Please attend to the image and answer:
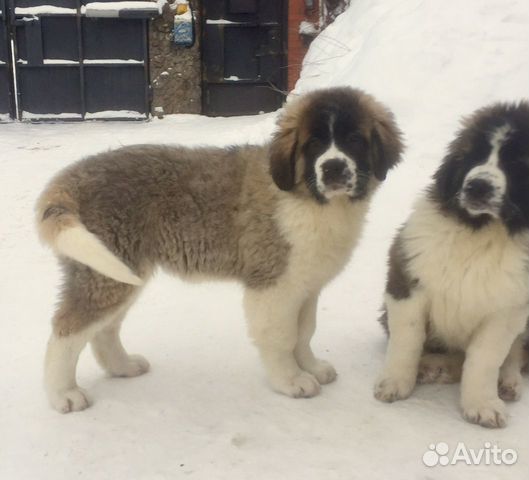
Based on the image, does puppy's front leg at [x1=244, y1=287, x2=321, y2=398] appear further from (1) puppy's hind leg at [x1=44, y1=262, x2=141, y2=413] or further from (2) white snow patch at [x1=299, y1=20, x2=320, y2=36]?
(2) white snow patch at [x1=299, y1=20, x2=320, y2=36]

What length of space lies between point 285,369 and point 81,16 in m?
8.58

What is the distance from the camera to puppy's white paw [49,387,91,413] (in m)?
2.87

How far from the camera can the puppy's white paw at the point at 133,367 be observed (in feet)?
10.5

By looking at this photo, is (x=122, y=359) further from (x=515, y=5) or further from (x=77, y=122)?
(x=77, y=122)

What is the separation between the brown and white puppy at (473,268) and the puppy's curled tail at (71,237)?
1185 millimetres

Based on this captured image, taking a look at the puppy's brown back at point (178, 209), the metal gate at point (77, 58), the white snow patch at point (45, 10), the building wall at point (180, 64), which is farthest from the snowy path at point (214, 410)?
the white snow patch at point (45, 10)

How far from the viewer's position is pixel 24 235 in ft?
17.6

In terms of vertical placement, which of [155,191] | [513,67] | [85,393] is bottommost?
[85,393]

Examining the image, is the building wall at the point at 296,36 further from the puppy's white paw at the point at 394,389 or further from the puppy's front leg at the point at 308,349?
the puppy's white paw at the point at 394,389

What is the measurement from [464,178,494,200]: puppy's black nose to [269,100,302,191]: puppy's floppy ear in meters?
0.74

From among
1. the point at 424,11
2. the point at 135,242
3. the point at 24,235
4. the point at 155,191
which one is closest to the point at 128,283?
the point at 135,242

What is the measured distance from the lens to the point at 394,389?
9.68 feet

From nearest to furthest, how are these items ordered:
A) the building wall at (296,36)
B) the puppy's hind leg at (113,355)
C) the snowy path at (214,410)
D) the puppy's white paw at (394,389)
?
the snowy path at (214,410) < the puppy's white paw at (394,389) < the puppy's hind leg at (113,355) < the building wall at (296,36)

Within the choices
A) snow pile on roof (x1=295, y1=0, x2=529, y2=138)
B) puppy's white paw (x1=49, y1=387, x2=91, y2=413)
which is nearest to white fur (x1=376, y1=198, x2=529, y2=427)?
puppy's white paw (x1=49, y1=387, x2=91, y2=413)
